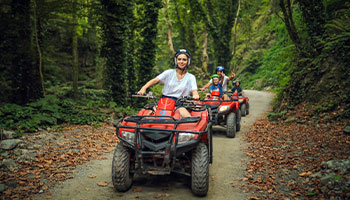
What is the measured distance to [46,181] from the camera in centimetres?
434

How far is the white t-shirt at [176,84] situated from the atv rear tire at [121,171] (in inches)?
61.3

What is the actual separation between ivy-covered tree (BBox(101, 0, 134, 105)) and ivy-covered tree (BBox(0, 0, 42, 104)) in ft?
10.2

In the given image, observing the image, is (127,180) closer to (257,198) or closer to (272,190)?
(257,198)

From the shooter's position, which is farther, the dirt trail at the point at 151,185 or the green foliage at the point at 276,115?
the green foliage at the point at 276,115

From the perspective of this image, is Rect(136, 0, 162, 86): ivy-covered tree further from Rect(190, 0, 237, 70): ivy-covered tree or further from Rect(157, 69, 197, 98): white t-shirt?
Rect(190, 0, 237, 70): ivy-covered tree

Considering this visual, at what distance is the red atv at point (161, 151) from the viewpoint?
3592 millimetres

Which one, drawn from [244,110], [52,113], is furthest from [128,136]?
[244,110]

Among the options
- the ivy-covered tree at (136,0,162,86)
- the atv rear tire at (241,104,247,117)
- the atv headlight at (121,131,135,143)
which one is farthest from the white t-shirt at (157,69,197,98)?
the ivy-covered tree at (136,0,162,86)

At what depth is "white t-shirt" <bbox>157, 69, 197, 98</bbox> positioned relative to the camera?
4.89m

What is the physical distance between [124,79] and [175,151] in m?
8.86

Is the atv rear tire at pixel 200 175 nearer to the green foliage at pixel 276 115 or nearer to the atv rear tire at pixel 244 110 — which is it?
the green foliage at pixel 276 115

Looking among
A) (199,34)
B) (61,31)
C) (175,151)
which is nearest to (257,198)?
(175,151)

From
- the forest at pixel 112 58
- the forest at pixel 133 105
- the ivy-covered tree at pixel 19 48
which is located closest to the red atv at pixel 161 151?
the forest at pixel 133 105

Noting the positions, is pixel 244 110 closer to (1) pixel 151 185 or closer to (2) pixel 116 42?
(2) pixel 116 42
